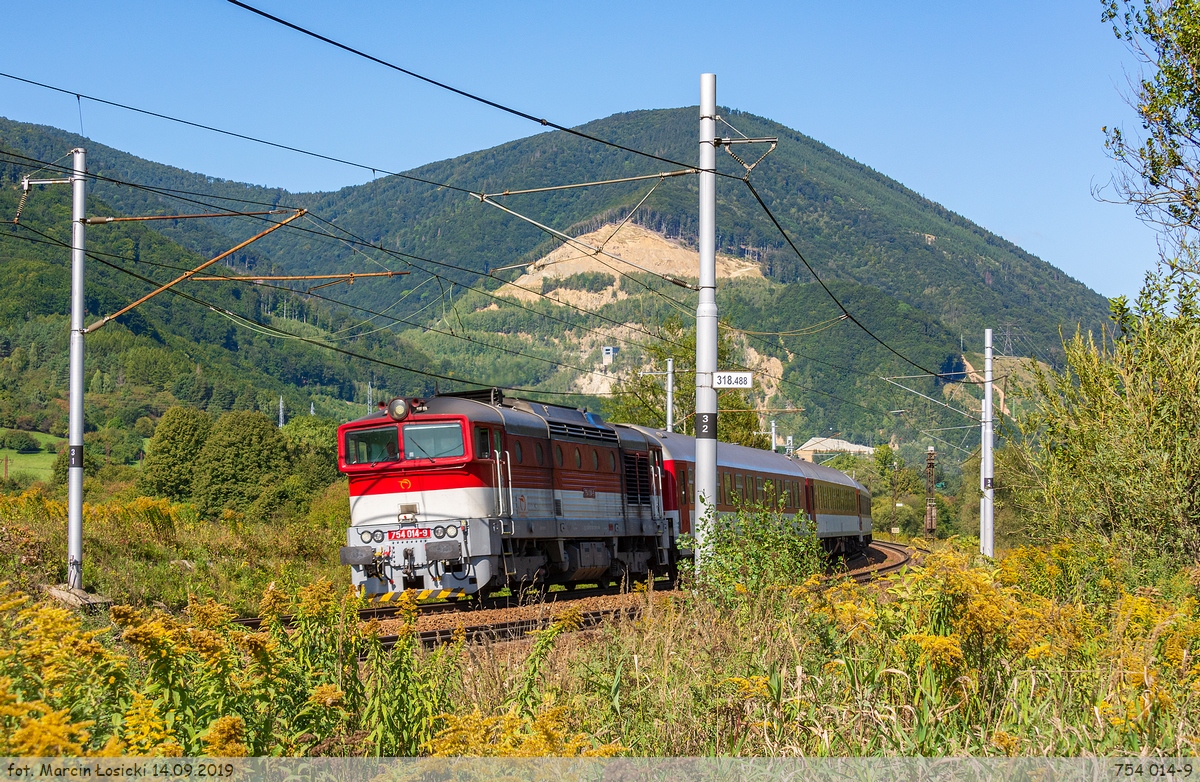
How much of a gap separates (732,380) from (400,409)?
7178mm

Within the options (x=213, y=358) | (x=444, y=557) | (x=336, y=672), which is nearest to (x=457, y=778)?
(x=336, y=672)

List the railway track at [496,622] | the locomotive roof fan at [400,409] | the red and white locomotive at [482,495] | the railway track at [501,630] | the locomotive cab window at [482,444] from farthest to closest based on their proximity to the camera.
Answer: the locomotive roof fan at [400,409], the locomotive cab window at [482,444], the red and white locomotive at [482,495], the railway track at [501,630], the railway track at [496,622]

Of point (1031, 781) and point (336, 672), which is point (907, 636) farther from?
point (336, 672)

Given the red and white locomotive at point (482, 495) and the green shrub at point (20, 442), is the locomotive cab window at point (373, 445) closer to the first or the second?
the red and white locomotive at point (482, 495)

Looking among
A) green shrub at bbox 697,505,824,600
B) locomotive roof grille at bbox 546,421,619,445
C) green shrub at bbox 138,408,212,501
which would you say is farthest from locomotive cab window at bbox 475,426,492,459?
green shrub at bbox 138,408,212,501

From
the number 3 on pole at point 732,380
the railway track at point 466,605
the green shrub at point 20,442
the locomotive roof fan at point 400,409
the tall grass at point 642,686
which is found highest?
the green shrub at point 20,442

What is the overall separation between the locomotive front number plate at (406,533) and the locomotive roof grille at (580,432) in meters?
3.33

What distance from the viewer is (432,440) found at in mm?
18844

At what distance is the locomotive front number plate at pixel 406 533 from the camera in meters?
18.6

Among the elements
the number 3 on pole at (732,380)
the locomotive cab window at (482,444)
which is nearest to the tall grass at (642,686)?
the number 3 on pole at (732,380)

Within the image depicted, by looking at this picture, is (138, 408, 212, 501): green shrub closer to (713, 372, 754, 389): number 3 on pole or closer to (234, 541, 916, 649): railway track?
(234, 541, 916, 649): railway track

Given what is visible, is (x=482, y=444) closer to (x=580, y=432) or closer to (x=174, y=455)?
(x=580, y=432)

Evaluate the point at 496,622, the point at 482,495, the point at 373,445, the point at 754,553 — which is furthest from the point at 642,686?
the point at 373,445

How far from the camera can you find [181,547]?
78.4ft
